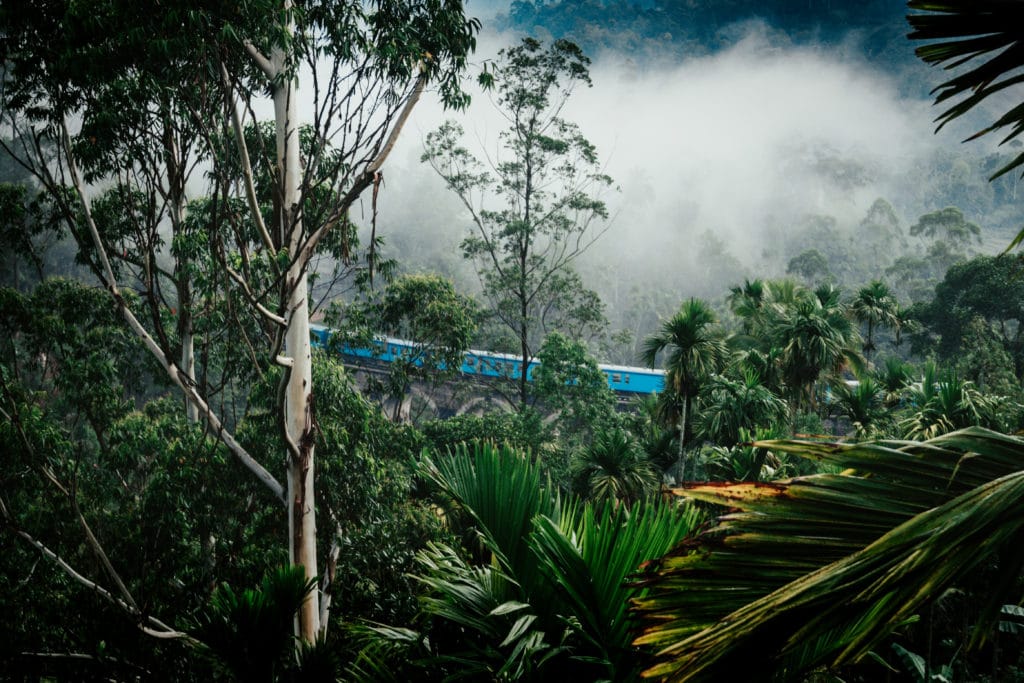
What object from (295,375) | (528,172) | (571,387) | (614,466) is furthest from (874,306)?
(295,375)

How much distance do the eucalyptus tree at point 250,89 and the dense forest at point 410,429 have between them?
0.05 m

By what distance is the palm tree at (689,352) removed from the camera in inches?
577

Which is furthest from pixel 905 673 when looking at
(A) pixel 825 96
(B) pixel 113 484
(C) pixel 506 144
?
(A) pixel 825 96

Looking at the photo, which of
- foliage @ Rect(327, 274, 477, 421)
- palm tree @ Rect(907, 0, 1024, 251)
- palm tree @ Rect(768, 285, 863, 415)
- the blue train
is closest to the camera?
palm tree @ Rect(907, 0, 1024, 251)

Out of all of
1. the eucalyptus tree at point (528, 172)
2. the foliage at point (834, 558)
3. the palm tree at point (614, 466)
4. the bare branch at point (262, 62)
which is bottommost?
the palm tree at point (614, 466)

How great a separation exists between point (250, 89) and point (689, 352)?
10.6m

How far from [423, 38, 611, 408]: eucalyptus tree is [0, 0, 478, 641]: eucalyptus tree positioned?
41.4 ft

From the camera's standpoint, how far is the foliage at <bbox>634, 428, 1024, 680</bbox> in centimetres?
74

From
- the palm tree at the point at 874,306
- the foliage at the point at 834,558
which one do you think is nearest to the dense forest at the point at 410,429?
the foliage at the point at 834,558

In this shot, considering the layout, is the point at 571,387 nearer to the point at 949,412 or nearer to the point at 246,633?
the point at 949,412

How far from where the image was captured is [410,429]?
1130 centimetres

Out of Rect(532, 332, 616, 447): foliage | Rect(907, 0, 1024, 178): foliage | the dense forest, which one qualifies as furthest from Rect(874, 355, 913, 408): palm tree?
Rect(907, 0, 1024, 178): foliage

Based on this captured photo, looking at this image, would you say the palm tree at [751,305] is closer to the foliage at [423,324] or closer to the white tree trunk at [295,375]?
the foliage at [423,324]

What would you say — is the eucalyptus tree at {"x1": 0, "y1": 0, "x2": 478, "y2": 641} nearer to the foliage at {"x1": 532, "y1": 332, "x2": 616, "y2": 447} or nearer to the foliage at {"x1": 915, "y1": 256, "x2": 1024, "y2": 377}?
the foliage at {"x1": 532, "y1": 332, "x2": 616, "y2": 447}
